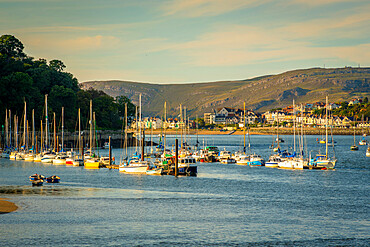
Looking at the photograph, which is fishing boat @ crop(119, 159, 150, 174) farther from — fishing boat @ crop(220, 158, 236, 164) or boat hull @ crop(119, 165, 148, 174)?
fishing boat @ crop(220, 158, 236, 164)

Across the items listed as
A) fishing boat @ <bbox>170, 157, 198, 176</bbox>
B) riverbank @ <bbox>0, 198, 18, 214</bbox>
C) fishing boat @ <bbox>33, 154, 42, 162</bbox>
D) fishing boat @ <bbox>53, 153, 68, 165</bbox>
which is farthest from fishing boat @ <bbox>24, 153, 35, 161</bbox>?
riverbank @ <bbox>0, 198, 18, 214</bbox>

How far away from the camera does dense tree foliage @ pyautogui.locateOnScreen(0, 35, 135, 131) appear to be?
144750 mm

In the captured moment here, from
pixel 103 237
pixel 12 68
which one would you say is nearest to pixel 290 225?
pixel 103 237

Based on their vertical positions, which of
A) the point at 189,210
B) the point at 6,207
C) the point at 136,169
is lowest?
the point at 189,210

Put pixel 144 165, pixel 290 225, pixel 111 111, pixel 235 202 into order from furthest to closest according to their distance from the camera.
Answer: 1. pixel 111 111
2. pixel 144 165
3. pixel 235 202
4. pixel 290 225

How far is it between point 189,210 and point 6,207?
56.8 feet

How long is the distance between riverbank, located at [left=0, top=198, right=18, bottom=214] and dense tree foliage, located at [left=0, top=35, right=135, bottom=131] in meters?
85.1

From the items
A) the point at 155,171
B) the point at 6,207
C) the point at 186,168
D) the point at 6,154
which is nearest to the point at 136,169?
the point at 155,171

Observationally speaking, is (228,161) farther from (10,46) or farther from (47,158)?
(10,46)

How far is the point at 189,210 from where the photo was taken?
4884 centimetres

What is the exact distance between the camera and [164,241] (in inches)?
1430

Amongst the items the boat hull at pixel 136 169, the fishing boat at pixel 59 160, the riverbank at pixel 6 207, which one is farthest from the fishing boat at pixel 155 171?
the riverbank at pixel 6 207

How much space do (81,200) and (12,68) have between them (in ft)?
384

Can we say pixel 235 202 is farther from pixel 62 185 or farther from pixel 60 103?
pixel 60 103
